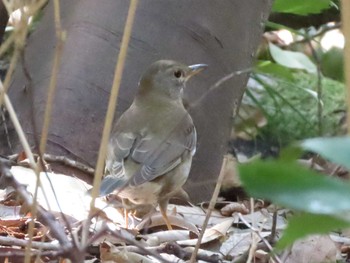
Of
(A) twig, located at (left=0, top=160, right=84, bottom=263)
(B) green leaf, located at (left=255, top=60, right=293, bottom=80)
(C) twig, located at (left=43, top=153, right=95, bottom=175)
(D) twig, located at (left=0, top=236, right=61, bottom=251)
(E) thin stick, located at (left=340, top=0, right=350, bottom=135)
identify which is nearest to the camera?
(E) thin stick, located at (left=340, top=0, right=350, bottom=135)

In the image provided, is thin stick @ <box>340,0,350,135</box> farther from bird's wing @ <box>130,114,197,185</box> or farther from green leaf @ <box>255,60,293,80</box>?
green leaf @ <box>255,60,293,80</box>

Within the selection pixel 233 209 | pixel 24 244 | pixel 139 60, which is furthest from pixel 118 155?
pixel 24 244

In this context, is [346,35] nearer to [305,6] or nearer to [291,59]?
[305,6]

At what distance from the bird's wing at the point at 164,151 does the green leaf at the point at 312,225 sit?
9.63 feet

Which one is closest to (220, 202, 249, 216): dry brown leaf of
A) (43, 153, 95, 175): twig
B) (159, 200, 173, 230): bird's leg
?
(159, 200, 173, 230): bird's leg

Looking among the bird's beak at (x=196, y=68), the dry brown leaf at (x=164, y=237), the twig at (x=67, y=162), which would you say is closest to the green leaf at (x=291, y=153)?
the dry brown leaf at (x=164, y=237)

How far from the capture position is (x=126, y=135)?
420cm

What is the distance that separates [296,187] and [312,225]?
0.34 feet

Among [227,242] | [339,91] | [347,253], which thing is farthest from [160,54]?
[339,91]

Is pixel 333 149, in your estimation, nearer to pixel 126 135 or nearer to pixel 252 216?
pixel 252 216

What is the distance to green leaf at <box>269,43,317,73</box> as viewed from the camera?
6191 mm

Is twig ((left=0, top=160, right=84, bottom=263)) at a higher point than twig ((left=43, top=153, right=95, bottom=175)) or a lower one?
higher

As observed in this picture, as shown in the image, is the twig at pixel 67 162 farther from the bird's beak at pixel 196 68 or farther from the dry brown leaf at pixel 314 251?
the dry brown leaf at pixel 314 251

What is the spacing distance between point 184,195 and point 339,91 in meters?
2.89
